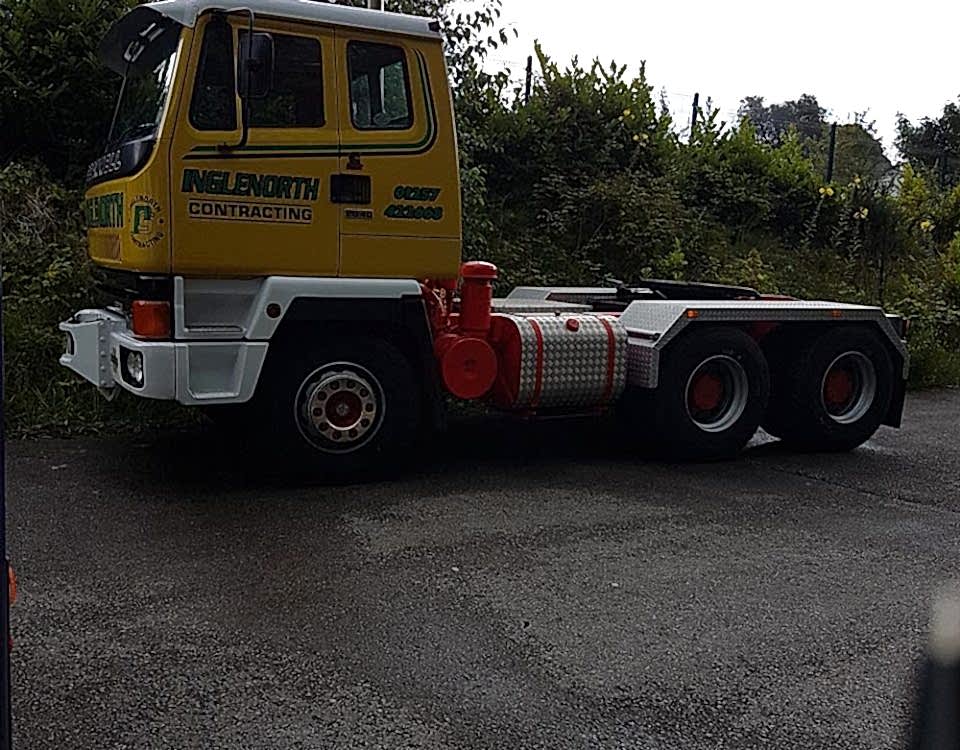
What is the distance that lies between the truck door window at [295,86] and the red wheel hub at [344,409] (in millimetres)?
1522

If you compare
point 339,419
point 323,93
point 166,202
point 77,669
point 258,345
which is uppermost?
point 323,93

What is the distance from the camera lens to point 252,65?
594 cm

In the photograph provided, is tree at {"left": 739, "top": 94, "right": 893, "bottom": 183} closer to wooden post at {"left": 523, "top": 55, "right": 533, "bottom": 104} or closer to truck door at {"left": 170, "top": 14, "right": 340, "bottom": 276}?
wooden post at {"left": 523, "top": 55, "right": 533, "bottom": 104}

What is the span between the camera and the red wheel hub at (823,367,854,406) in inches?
319

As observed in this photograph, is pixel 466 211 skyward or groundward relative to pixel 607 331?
skyward

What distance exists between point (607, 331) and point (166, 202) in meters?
2.83

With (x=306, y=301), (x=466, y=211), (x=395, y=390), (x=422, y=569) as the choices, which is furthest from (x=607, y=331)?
(x=466, y=211)

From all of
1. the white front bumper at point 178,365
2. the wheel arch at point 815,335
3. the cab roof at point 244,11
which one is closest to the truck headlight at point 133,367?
the white front bumper at point 178,365

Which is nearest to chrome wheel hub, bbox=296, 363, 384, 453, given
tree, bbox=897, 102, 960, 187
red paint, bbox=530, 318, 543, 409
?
red paint, bbox=530, 318, 543, 409

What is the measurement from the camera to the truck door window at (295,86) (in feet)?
20.5

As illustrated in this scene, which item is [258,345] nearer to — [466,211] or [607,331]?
[607,331]

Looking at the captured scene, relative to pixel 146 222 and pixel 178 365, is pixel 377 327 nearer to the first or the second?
pixel 178 365

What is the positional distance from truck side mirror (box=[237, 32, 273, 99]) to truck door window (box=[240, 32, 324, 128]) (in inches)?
9.0

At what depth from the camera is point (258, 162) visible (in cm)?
617
